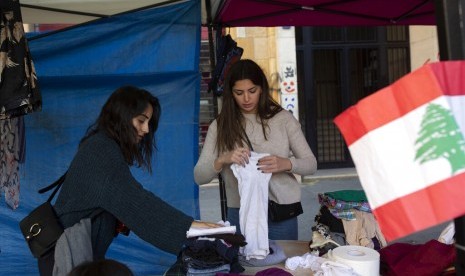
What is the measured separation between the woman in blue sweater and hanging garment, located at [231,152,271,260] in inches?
13.6

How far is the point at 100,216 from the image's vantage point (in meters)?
1.81

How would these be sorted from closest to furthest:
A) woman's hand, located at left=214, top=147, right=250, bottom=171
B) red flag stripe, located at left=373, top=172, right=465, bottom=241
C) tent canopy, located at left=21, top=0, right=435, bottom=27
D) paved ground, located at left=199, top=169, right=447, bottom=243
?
1. red flag stripe, located at left=373, top=172, right=465, bottom=241
2. woman's hand, located at left=214, top=147, right=250, bottom=171
3. tent canopy, located at left=21, top=0, right=435, bottom=27
4. paved ground, located at left=199, top=169, right=447, bottom=243

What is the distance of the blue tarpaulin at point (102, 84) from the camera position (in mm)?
3506

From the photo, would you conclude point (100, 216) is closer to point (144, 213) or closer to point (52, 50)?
point (144, 213)

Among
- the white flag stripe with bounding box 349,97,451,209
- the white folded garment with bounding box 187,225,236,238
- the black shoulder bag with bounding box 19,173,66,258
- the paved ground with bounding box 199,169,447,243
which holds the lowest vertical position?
the paved ground with bounding box 199,169,447,243

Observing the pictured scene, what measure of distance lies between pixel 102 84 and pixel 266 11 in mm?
1513

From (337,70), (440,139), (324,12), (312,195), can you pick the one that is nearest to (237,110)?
(440,139)

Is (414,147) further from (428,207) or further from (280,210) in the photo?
(280,210)

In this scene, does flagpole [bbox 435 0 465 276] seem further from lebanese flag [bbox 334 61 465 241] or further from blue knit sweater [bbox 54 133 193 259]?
blue knit sweater [bbox 54 133 193 259]

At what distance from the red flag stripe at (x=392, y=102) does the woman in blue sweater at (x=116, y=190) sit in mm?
931

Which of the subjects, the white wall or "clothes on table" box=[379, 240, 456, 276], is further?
the white wall

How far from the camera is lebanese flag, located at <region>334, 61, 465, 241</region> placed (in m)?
1.03

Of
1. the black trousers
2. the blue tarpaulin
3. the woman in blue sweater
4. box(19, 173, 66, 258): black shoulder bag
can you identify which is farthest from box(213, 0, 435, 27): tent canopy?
the black trousers

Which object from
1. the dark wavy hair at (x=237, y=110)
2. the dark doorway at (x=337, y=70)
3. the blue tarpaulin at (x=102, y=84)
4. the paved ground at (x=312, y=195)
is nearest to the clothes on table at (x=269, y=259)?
the dark wavy hair at (x=237, y=110)
